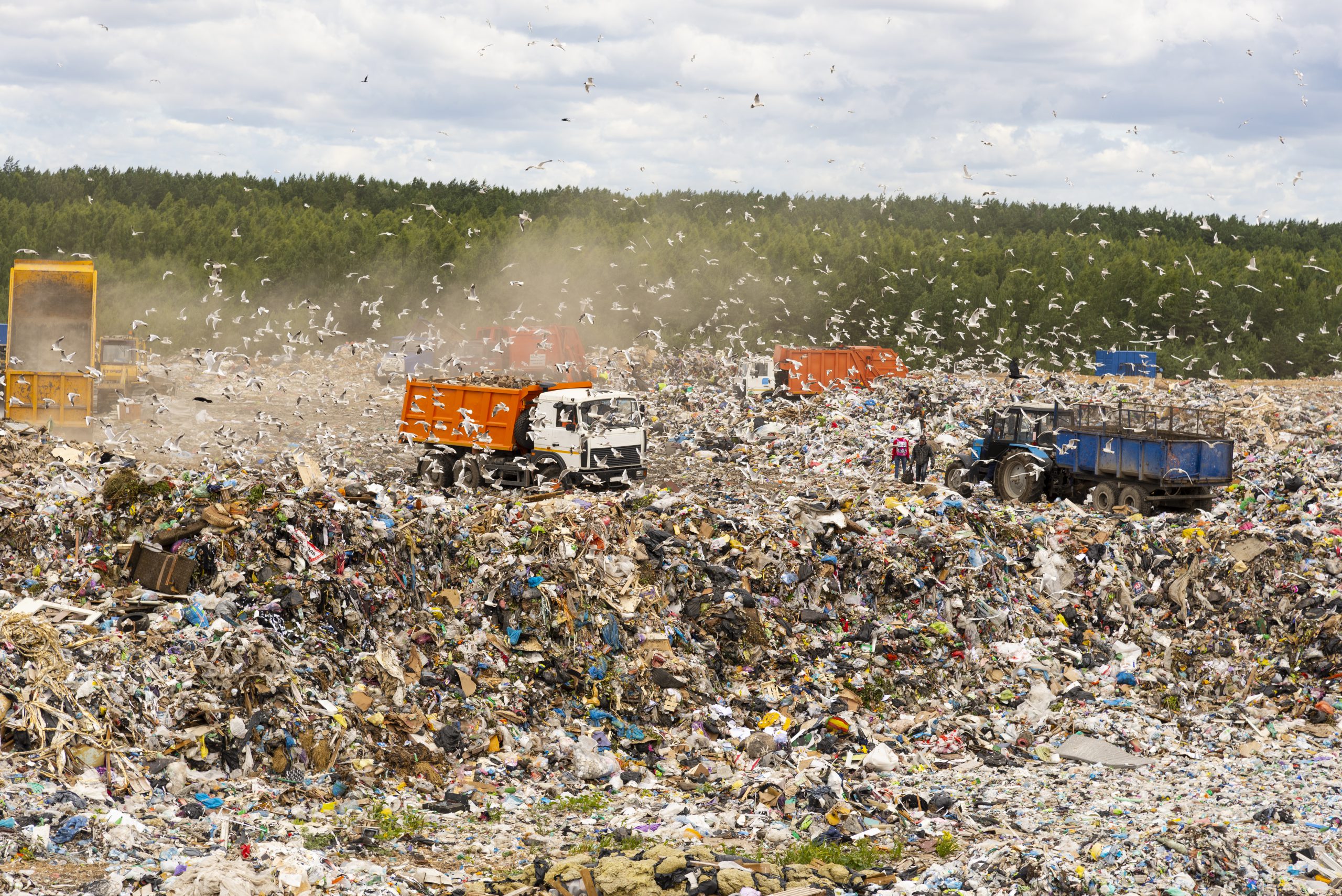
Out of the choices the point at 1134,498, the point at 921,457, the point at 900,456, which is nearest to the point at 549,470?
the point at 921,457

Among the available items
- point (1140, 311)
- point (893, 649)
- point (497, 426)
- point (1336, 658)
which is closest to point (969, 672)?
point (893, 649)

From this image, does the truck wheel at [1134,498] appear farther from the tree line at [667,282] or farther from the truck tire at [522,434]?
the tree line at [667,282]

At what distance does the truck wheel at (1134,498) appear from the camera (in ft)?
56.9

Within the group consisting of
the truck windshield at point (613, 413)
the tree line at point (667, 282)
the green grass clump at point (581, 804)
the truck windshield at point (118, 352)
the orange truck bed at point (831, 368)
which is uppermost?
the tree line at point (667, 282)

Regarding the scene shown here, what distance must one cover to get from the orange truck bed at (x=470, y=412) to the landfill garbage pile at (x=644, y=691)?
3.47m

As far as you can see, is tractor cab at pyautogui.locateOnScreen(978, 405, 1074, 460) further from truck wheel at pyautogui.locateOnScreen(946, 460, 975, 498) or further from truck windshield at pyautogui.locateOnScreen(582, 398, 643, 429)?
truck windshield at pyautogui.locateOnScreen(582, 398, 643, 429)

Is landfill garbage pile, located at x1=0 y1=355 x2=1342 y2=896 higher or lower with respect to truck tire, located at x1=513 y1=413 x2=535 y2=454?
lower

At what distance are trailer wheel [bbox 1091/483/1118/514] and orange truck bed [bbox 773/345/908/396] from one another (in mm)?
13912

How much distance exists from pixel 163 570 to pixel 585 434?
27.6ft

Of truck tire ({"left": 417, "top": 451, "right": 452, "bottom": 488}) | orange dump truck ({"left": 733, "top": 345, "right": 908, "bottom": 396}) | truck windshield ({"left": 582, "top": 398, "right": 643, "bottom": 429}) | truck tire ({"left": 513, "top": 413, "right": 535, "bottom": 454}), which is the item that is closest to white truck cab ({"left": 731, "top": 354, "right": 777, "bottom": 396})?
orange dump truck ({"left": 733, "top": 345, "right": 908, "bottom": 396})

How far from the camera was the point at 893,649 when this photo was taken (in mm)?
11453

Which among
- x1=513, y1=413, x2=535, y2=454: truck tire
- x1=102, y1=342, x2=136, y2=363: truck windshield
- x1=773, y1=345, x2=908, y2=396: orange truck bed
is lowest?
x1=513, y1=413, x2=535, y2=454: truck tire

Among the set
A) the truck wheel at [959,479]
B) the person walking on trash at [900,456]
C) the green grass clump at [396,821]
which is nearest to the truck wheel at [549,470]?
the person walking on trash at [900,456]

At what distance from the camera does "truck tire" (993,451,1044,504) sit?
18797 mm
